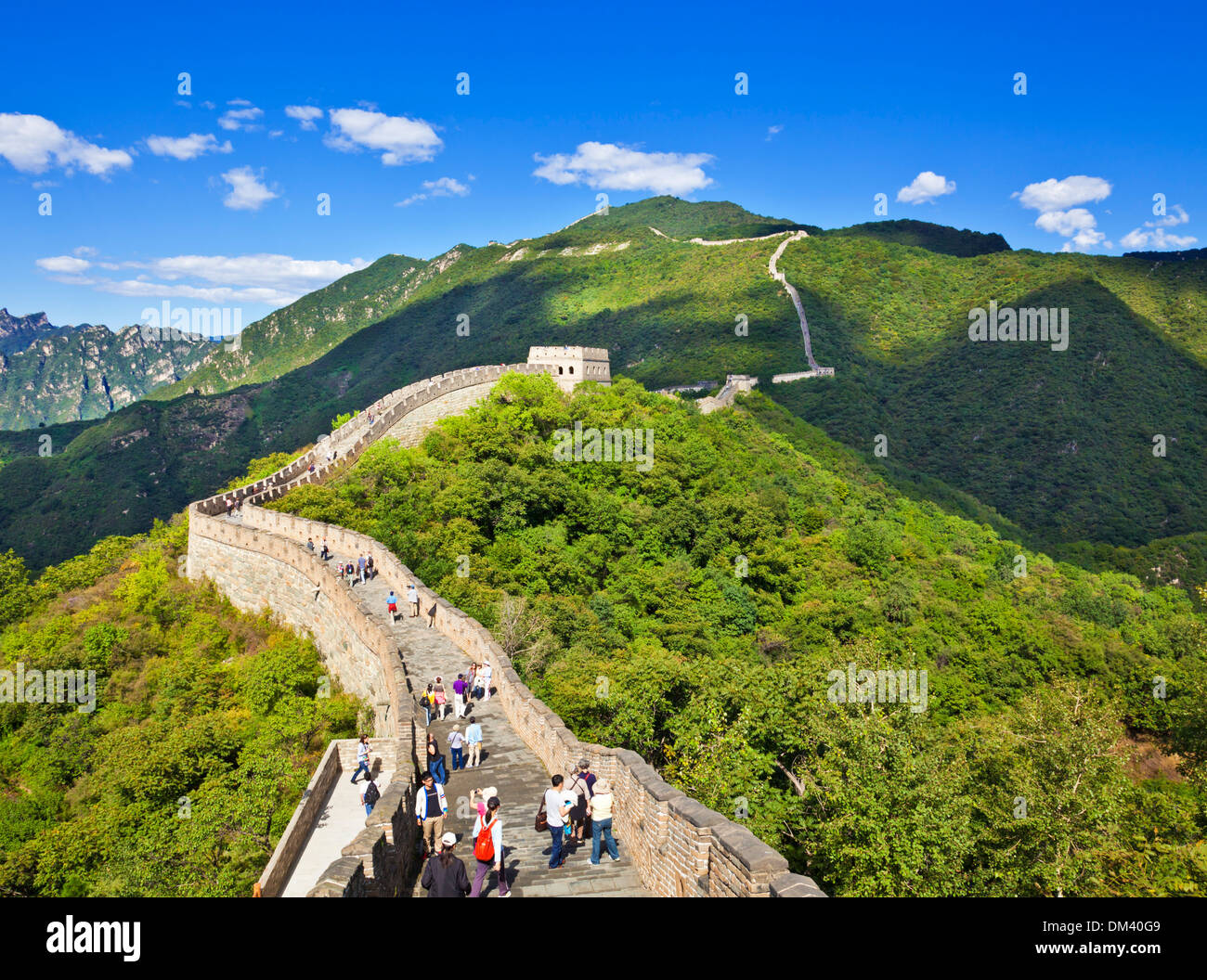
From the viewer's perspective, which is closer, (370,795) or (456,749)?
(370,795)

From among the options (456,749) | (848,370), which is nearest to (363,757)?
(456,749)

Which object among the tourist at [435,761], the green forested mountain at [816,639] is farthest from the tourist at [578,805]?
the green forested mountain at [816,639]

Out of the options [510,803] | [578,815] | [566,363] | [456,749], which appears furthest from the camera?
[566,363]

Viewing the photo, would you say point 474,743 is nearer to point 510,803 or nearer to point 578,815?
point 510,803

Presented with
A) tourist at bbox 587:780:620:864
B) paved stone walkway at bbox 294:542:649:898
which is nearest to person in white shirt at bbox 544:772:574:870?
paved stone walkway at bbox 294:542:649:898

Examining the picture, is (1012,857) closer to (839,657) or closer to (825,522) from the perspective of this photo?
(839,657)

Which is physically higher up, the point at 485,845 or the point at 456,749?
the point at 485,845

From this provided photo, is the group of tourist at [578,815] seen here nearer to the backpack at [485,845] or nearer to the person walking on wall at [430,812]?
the backpack at [485,845]
